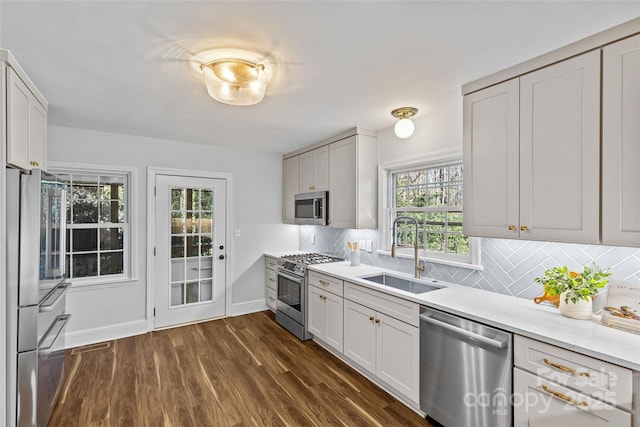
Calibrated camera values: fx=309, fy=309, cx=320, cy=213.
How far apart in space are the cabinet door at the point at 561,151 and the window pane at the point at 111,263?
414cm

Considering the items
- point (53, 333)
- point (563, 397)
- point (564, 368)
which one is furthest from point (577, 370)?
point (53, 333)

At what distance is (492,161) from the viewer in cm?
212

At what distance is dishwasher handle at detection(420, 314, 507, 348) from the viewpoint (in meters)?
1.72

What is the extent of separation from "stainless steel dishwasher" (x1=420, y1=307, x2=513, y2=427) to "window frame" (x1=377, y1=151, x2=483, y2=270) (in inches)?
28.2

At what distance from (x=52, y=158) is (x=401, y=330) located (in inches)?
154

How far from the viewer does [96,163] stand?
353cm

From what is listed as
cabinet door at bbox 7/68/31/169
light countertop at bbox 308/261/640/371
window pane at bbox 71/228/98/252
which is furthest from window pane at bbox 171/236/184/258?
light countertop at bbox 308/261/640/371

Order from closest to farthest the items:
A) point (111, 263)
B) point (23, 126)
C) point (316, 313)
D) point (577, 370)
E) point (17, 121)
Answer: point (577, 370)
point (17, 121)
point (23, 126)
point (316, 313)
point (111, 263)

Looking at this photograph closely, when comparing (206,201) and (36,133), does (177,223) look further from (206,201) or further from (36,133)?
(36,133)

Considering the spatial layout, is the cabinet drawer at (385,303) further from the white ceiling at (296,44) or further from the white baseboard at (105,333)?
the white baseboard at (105,333)

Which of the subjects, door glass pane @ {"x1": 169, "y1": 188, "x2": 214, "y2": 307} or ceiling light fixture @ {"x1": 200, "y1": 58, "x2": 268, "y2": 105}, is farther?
door glass pane @ {"x1": 169, "y1": 188, "x2": 214, "y2": 307}

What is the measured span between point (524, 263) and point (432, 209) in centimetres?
95

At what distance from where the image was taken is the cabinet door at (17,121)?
1921 mm

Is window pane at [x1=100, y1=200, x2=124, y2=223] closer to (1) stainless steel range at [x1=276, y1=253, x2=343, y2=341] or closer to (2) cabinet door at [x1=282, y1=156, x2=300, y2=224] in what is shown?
(1) stainless steel range at [x1=276, y1=253, x2=343, y2=341]
